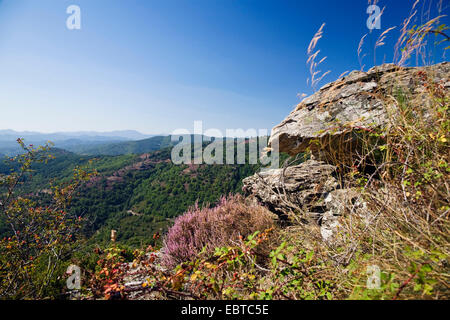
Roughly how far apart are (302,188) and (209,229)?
6.69ft

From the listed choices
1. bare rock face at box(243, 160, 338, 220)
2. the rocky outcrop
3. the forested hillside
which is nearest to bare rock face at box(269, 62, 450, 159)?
the rocky outcrop

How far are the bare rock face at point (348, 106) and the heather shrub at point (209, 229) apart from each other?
1615 millimetres

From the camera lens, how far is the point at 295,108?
4.26 m

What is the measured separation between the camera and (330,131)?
2738 mm

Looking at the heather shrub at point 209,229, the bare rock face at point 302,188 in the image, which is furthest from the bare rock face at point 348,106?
the heather shrub at point 209,229

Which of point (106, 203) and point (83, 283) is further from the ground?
point (83, 283)

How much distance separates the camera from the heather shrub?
3260mm

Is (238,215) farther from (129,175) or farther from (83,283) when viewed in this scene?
(129,175)

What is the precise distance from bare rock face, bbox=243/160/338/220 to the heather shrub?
1.18 ft

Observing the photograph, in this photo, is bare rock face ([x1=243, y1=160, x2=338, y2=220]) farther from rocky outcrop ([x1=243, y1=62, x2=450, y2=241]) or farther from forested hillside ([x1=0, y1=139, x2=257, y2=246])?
forested hillside ([x1=0, y1=139, x2=257, y2=246])

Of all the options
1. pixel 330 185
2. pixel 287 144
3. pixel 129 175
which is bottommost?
pixel 129 175
